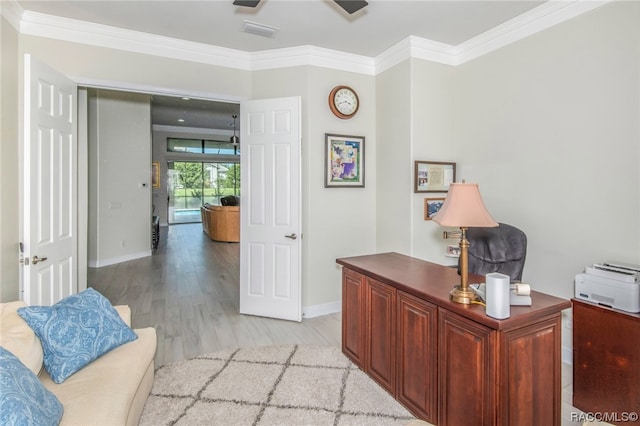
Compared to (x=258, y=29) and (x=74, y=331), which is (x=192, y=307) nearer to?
(x=74, y=331)

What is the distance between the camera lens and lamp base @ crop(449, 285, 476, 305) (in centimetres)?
169

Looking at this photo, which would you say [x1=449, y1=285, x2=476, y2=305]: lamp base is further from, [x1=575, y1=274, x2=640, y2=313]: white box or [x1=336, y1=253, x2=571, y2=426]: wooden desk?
[x1=575, y1=274, x2=640, y2=313]: white box

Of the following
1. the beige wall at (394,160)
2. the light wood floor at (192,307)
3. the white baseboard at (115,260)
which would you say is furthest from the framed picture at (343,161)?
the white baseboard at (115,260)

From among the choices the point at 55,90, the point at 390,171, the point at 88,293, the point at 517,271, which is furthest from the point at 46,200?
the point at 517,271

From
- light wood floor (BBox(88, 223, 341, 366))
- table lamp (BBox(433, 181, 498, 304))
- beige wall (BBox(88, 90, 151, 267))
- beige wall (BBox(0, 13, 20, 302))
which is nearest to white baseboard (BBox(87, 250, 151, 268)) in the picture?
beige wall (BBox(88, 90, 151, 267))

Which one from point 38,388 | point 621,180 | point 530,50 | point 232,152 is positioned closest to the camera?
point 38,388

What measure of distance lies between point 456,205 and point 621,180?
5.11ft

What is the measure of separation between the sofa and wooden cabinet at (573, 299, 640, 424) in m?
2.62

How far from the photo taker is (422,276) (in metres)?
2.20

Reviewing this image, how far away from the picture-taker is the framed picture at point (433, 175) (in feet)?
→ 11.6

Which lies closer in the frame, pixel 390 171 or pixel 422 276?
pixel 422 276

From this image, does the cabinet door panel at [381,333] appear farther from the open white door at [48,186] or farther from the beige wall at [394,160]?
the open white door at [48,186]

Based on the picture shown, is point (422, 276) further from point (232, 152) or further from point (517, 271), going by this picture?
point (232, 152)

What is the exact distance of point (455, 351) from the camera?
1.71 metres
